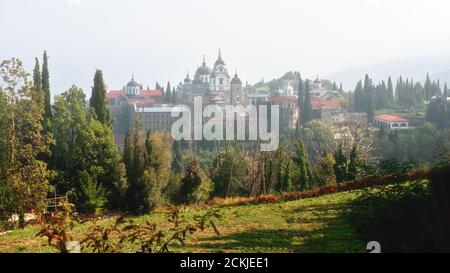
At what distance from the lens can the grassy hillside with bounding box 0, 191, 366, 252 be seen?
4.10 m

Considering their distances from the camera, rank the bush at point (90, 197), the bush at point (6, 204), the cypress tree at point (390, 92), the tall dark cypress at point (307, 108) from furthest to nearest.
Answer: the cypress tree at point (390, 92), the tall dark cypress at point (307, 108), the bush at point (90, 197), the bush at point (6, 204)

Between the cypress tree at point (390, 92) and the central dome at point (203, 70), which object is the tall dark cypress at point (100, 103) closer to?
the central dome at point (203, 70)

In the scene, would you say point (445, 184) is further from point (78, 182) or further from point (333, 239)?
point (78, 182)

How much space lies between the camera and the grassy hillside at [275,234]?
410 centimetres

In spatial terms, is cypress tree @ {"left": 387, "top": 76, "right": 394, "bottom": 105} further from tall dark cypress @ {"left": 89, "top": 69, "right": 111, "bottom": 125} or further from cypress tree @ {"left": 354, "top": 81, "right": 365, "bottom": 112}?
tall dark cypress @ {"left": 89, "top": 69, "right": 111, "bottom": 125}

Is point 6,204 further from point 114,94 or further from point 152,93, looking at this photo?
point 152,93

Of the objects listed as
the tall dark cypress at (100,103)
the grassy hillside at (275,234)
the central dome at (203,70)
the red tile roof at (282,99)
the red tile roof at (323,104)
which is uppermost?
the central dome at (203,70)

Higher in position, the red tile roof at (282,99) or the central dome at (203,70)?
the central dome at (203,70)

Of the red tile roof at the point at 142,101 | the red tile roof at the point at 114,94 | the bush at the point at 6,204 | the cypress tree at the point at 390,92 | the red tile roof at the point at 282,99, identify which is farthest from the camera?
the cypress tree at the point at 390,92

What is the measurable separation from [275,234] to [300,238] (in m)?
Result: 0.35

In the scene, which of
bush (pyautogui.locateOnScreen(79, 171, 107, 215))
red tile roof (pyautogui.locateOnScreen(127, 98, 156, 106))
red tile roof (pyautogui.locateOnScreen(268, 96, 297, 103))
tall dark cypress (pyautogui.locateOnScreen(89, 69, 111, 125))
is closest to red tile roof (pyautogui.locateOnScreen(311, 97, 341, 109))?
red tile roof (pyautogui.locateOnScreen(268, 96, 297, 103))

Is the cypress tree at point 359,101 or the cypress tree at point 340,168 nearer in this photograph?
the cypress tree at point 340,168

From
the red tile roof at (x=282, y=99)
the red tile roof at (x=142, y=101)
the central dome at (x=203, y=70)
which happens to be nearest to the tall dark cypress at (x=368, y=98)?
the red tile roof at (x=282, y=99)
